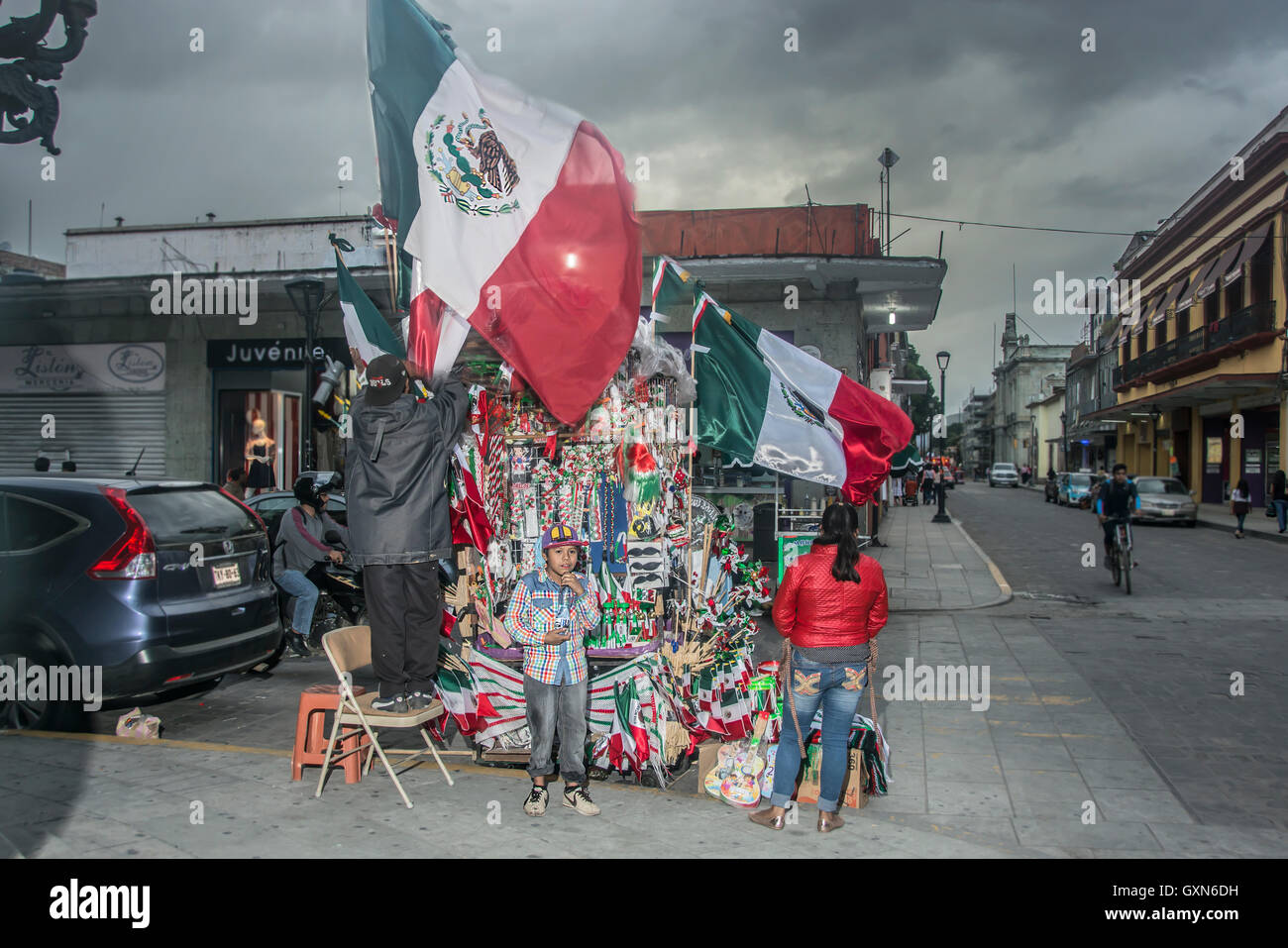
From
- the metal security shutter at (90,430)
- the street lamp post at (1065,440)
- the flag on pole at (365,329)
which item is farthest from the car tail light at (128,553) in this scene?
the street lamp post at (1065,440)

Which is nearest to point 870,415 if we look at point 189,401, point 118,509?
point 118,509

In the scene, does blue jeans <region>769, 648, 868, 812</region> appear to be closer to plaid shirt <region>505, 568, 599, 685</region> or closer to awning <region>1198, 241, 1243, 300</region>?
Result: plaid shirt <region>505, 568, 599, 685</region>

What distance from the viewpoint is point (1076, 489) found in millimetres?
38844

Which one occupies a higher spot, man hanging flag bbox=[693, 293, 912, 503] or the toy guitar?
man hanging flag bbox=[693, 293, 912, 503]

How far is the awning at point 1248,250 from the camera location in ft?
99.0

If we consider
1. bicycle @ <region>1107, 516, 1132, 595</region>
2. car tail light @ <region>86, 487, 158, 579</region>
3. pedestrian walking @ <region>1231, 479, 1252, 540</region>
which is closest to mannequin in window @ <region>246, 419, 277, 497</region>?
car tail light @ <region>86, 487, 158, 579</region>

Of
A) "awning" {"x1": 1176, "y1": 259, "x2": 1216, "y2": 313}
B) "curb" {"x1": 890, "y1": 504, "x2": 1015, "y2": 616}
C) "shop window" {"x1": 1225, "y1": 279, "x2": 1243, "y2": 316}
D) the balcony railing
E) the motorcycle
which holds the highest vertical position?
"awning" {"x1": 1176, "y1": 259, "x2": 1216, "y2": 313}

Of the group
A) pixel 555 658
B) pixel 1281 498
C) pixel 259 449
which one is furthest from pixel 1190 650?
pixel 1281 498

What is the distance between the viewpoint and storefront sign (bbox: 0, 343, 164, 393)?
17688 millimetres

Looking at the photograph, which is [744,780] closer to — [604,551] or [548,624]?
[548,624]

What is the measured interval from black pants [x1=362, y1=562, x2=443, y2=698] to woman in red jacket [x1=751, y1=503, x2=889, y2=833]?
1907mm

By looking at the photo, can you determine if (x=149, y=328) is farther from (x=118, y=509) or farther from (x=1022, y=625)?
(x=1022, y=625)

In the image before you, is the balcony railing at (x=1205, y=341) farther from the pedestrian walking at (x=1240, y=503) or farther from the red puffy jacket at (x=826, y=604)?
the red puffy jacket at (x=826, y=604)

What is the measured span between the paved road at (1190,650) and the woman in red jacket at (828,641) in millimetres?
2079
